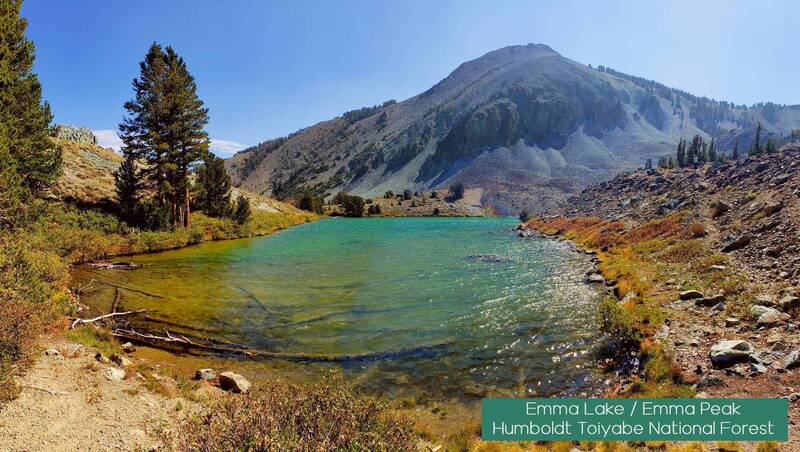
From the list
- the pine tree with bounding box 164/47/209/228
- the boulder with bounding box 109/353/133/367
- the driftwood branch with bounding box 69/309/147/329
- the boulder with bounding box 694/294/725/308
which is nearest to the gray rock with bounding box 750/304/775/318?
the boulder with bounding box 694/294/725/308

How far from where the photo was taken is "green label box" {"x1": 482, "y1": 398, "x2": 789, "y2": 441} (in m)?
7.40

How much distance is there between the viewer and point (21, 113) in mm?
25609

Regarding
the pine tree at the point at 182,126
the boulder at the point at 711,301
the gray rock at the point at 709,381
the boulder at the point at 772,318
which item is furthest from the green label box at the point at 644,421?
the pine tree at the point at 182,126

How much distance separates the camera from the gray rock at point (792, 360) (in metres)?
9.05

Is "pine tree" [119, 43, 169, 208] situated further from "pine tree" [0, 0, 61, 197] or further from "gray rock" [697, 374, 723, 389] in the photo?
"gray rock" [697, 374, 723, 389]

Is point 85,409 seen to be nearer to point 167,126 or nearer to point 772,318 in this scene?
point 772,318

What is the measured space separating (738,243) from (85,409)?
2571 centimetres

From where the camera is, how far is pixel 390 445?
5.71 m

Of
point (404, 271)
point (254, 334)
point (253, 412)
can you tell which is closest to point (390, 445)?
point (253, 412)

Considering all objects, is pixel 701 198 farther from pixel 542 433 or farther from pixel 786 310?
pixel 542 433

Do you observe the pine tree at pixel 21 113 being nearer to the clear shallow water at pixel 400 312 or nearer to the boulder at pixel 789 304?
the clear shallow water at pixel 400 312

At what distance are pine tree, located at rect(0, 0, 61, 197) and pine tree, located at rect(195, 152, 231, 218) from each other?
1946 cm

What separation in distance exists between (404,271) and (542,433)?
20.3 meters

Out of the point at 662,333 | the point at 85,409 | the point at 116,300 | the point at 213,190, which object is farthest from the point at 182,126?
the point at 662,333
